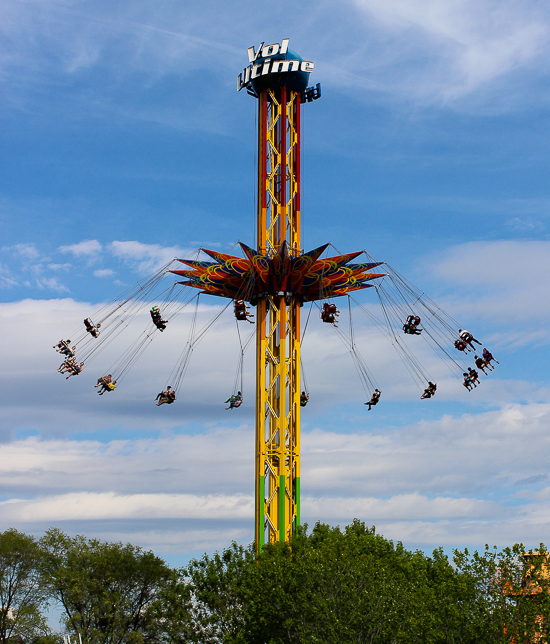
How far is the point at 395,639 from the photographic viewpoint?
3409 centimetres

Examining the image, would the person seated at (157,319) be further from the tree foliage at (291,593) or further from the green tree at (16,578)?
the green tree at (16,578)

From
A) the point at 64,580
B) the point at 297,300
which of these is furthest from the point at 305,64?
the point at 64,580

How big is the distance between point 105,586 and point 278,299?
24140 mm

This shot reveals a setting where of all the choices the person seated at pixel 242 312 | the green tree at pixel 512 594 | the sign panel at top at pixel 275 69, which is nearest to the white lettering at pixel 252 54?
the sign panel at top at pixel 275 69

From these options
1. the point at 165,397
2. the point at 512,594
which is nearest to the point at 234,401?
the point at 165,397

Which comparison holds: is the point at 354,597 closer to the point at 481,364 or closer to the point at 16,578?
the point at 481,364

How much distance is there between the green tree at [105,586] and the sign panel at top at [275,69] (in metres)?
29.5

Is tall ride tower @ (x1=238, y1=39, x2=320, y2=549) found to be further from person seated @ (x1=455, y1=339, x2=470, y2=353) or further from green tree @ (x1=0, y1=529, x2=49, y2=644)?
green tree @ (x1=0, y1=529, x2=49, y2=644)

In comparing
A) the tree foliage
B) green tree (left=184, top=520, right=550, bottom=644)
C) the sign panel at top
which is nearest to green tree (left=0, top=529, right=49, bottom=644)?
the tree foliage

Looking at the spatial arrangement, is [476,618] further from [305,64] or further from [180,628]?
[305,64]

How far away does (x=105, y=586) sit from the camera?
57656 millimetres

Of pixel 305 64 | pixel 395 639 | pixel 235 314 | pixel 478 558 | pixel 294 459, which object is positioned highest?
pixel 305 64

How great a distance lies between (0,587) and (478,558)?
1410 inches

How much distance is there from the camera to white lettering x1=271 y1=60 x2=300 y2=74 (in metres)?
46.9
